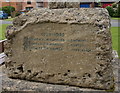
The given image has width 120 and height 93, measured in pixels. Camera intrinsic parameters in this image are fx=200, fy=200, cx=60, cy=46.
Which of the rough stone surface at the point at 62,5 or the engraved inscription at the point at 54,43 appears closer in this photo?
the engraved inscription at the point at 54,43

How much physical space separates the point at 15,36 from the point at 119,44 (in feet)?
18.6

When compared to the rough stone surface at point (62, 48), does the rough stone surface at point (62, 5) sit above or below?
above

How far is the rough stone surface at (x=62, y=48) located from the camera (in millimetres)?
2896

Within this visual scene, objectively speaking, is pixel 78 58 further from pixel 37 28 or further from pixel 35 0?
pixel 35 0

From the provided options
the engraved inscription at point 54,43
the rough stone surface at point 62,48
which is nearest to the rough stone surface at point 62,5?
the rough stone surface at point 62,48

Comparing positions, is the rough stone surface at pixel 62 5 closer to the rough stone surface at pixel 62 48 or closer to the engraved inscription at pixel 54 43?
the rough stone surface at pixel 62 48

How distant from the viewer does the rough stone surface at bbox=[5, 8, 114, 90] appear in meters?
2.90

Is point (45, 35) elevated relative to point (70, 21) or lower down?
lower down

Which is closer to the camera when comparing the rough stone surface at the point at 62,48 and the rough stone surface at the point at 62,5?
the rough stone surface at the point at 62,48

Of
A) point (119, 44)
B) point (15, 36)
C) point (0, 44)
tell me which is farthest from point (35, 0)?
point (15, 36)

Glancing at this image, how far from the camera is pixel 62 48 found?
3.04 m

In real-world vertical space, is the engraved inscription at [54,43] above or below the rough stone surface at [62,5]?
below

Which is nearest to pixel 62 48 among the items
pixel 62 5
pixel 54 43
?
pixel 54 43

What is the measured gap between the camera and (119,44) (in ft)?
26.1
